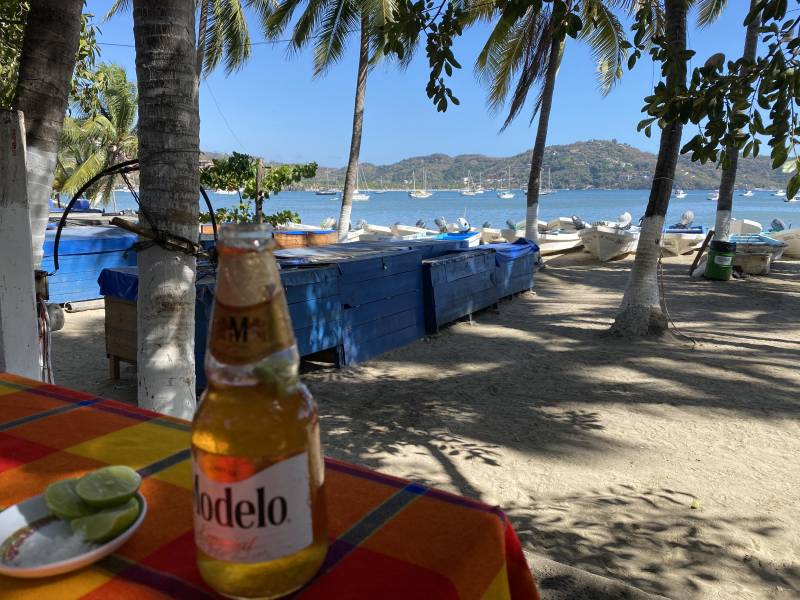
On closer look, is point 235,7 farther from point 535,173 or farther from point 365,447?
point 365,447

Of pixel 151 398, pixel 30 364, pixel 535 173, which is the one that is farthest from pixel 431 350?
pixel 535 173

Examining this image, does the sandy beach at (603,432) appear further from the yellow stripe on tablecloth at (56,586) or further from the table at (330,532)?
the yellow stripe on tablecloth at (56,586)

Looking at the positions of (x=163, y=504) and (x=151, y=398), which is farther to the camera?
(x=151, y=398)

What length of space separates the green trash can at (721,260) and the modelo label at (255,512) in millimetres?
16884

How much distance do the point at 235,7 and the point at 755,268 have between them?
1854 cm

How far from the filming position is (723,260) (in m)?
15.4

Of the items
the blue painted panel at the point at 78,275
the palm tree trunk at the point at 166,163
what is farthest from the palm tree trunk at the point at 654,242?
the blue painted panel at the point at 78,275

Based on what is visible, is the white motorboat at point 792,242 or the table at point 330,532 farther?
the white motorboat at point 792,242

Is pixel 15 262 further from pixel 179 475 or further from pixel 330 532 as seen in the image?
pixel 330 532

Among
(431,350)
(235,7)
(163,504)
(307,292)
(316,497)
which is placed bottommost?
(431,350)

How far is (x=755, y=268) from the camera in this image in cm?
1622

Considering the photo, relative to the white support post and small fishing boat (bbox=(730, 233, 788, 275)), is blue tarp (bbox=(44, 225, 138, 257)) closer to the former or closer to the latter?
the white support post

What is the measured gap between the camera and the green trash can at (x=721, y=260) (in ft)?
50.4

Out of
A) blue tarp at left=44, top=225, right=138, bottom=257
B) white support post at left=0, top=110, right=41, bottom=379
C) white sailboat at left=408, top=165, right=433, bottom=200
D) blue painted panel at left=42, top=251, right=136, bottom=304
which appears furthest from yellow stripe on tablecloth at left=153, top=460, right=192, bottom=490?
white sailboat at left=408, top=165, right=433, bottom=200
